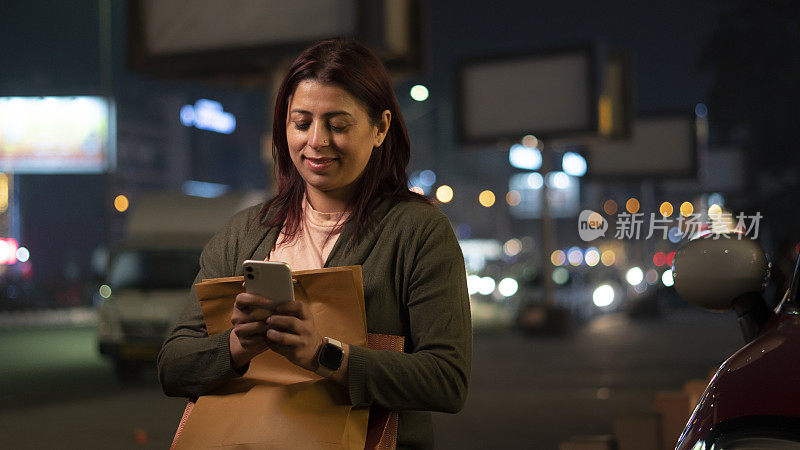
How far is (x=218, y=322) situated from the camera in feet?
8.24

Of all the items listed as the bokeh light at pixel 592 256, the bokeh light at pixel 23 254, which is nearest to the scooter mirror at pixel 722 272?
the bokeh light at pixel 23 254

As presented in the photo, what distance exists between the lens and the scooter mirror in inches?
133

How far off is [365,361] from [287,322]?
22cm

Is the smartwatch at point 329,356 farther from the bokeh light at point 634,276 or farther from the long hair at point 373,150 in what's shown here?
the bokeh light at point 634,276

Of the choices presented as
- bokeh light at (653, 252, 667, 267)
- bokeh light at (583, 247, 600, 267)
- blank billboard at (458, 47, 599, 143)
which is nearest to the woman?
blank billboard at (458, 47, 599, 143)

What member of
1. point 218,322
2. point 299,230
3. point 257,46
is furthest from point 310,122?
point 257,46

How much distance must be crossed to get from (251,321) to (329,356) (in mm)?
187

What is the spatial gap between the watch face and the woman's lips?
0.48m

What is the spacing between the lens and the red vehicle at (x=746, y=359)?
2.41 metres

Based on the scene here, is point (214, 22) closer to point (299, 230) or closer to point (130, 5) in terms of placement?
point (130, 5)

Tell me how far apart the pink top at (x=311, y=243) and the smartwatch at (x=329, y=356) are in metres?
0.30

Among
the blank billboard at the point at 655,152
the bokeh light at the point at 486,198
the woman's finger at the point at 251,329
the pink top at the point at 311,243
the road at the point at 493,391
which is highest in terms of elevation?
the bokeh light at the point at 486,198

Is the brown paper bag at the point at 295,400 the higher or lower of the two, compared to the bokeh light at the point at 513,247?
lower

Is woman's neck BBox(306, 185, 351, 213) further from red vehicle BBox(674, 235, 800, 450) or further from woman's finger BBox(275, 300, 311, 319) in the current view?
red vehicle BBox(674, 235, 800, 450)
